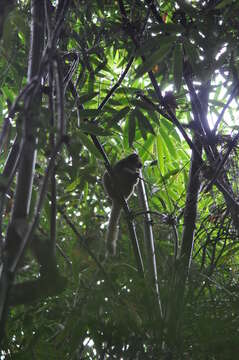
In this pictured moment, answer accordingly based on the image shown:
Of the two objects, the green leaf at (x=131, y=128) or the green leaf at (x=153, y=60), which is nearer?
the green leaf at (x=153, y=60)

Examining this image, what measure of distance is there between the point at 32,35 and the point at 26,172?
0.58m

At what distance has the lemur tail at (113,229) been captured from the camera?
2.11 m

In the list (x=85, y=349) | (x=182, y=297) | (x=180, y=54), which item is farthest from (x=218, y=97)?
(x=85, y=349)

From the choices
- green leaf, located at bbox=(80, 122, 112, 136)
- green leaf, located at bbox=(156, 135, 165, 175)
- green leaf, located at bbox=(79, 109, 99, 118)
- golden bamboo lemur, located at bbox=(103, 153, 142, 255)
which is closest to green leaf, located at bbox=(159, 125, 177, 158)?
green leaf, located at bbox=(156, 135, 165, 175)

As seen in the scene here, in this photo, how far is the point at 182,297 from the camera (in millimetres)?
1682

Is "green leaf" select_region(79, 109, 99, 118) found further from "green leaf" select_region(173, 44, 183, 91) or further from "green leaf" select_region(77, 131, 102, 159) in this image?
"green leaf" select_region(173, 44, 183, 91)

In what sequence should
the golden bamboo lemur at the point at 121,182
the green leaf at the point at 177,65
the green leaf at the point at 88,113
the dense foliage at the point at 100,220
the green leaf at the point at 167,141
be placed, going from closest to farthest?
the dense foliage at the point at 100,220 → the green leaf at the point at 177,65 → the green leaf at the point at 88,113 → the golden bamboo lemur at the point at 121,182 → the green leaf at the point at 167,141

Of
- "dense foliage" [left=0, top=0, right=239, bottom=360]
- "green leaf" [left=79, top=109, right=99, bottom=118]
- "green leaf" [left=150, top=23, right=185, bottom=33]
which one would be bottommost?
"dense foliage" [left=0, top=0, right=239, bottom=360]

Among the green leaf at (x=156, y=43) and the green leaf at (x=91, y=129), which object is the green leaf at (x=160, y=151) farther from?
the green leaf at (x=156, y=43)

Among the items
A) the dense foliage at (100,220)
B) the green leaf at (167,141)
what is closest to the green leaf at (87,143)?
the dense foliage at (100,220)

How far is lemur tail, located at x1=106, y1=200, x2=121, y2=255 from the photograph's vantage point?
211 centimetres

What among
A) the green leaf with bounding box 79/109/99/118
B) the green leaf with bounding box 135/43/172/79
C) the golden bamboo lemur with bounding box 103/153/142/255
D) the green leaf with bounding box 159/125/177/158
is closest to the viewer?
the green leaf with bounding box 135/43/172/79

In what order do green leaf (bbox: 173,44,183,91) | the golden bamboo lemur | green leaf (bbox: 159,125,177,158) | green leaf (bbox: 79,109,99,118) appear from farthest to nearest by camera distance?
green leaf (bbox: 159,125,177,158), the golden bamboo lemur, green leaf (bbox: 79,109,99,118), green leaf (bbox: 173,44,183,91)

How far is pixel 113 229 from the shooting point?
232cm
